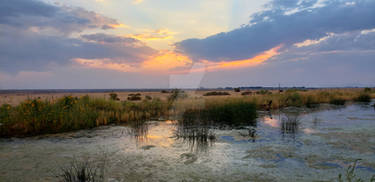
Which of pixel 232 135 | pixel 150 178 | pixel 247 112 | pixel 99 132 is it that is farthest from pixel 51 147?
pixel 247 112

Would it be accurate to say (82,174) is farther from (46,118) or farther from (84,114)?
(84,114)

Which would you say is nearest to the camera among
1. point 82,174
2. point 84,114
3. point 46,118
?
point 82,174

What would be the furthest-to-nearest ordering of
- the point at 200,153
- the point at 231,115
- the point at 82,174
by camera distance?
the point at 231,115 → the point at 200,153 → the point at 82,174

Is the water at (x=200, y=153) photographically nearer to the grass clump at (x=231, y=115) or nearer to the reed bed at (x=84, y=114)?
the reed bed at (x=84, y=114)

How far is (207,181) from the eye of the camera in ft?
15.8

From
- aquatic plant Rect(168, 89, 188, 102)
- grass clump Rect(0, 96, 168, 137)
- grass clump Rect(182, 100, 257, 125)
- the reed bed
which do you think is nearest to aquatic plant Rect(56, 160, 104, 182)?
grass clump Rect(0, 96, 168, 137)

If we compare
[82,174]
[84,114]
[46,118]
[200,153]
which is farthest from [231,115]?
[82,174]

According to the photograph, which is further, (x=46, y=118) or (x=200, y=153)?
(x=46, y=118)

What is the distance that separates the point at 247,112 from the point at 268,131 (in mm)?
3537

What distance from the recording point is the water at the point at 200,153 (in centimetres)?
518

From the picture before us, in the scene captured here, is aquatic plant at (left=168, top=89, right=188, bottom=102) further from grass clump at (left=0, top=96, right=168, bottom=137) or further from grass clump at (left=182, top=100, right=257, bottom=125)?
grass clump at (left=0, top=96, right=168, bottom=137)

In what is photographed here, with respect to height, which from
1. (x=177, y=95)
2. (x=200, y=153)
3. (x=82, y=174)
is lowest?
(x=200, y=153)

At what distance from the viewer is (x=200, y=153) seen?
6.73 metres

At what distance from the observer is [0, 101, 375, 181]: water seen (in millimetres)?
5176
